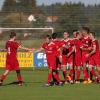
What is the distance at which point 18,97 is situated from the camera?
14812mm

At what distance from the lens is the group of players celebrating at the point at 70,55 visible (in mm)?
18125

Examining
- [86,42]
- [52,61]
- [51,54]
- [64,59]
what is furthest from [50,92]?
[86,42]

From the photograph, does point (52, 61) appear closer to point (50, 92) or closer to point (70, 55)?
point (70, 55)

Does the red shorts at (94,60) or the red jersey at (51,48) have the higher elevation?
the red jersey at (51,48)

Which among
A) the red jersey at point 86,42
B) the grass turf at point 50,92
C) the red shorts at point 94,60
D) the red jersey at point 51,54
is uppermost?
the red jersey at point 86,42

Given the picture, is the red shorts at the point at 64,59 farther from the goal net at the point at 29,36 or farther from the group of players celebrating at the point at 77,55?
the goal net at the point at 29,36

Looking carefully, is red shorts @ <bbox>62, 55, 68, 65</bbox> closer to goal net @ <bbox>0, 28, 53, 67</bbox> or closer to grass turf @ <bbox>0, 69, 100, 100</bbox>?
grass turf @ <bbox>0, 69, 100, 100</bbox>

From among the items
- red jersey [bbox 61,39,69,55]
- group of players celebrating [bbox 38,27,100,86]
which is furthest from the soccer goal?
red jersey [bbox 61,39,69,55]

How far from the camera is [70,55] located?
19.3 m

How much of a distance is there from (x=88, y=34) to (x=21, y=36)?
707 inches

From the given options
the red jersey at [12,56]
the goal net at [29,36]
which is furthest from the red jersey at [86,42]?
the goal net at [29,36]

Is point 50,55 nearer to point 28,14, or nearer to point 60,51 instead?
point 60,51

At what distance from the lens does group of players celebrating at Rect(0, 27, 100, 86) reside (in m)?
18.1

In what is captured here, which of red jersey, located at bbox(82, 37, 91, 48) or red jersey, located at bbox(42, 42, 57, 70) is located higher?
red jersey, located at bbox(82, 37, 91, 48)
